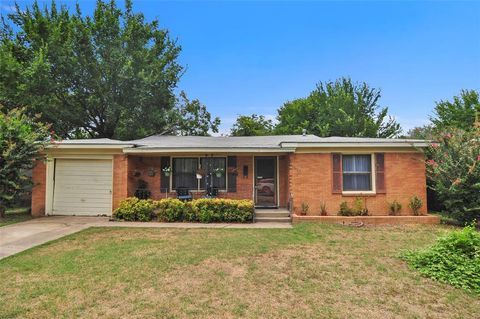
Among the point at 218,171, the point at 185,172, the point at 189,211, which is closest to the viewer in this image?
the point at 189,211

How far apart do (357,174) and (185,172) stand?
6817 mm

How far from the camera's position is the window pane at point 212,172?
1139cm

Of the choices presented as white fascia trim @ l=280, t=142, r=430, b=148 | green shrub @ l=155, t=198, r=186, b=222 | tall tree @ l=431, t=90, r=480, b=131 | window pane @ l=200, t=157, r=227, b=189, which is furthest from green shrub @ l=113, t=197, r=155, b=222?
Answer: tall tree @ l=431, t=90, r=480, b=131

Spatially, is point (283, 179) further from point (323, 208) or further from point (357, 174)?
point (357, 174)

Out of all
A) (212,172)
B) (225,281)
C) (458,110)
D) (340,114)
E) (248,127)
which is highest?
(340,114)

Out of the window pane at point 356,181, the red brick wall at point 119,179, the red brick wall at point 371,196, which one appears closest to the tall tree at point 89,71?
the red brick wall at point 119,179

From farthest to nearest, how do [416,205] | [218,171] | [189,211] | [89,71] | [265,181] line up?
[89,71] → [265,181] → [218,171] → [416,205] → [189,211]

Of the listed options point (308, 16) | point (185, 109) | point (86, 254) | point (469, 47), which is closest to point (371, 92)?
point (469, 47)

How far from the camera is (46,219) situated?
390 inches

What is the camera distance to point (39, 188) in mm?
10742

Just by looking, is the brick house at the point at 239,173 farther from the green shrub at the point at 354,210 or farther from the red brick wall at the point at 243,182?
the green shrub at the point at 354,210

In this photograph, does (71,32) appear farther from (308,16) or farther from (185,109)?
(308,16)

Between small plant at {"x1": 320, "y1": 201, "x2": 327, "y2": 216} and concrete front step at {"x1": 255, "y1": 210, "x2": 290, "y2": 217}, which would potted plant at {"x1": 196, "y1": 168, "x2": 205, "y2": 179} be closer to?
concrete front step at {"x1": 255, "y1": 210, "x2": 290, "y2": 217}

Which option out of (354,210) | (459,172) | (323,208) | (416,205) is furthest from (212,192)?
(459,172)
